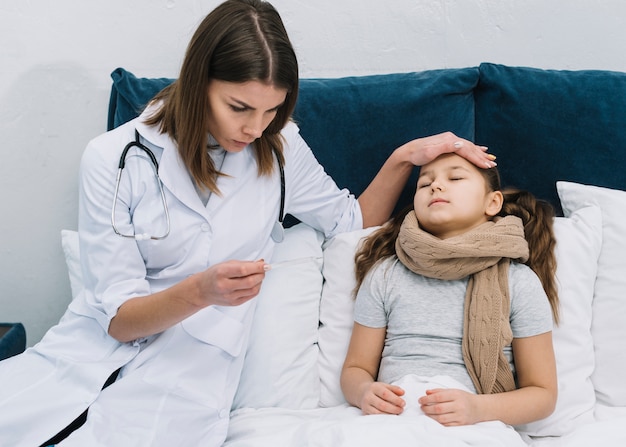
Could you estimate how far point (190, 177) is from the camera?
149 centimetres

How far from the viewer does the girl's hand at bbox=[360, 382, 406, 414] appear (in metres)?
1.41

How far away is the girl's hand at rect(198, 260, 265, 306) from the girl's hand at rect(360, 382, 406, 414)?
1.22ft

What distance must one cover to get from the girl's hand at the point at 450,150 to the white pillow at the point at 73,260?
93cm

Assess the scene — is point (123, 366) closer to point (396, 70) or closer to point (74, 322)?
point (74, 322)

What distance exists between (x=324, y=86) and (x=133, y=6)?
1.96 feet

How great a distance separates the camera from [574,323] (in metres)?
1.59

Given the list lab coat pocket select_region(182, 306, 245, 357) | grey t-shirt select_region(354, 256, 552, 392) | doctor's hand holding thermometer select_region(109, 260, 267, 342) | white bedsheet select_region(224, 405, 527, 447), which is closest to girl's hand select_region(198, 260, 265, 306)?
doctor's hand holding thermometer select_region(109, 260, 267, 342)

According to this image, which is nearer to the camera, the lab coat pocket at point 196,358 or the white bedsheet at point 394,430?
the white bedsheet at point 394,430

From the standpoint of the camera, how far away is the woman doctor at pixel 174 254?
134 centimetres

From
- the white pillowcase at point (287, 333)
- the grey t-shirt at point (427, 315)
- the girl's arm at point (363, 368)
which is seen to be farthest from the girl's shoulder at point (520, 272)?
the white pillowcase at point (287, 333)

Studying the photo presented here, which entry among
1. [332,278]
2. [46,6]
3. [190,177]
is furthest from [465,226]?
[46,6]

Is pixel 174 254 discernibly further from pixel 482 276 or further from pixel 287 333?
pixel 482 276

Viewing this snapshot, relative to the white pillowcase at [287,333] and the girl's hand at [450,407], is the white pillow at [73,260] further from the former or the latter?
the girl's hand at [450,407]

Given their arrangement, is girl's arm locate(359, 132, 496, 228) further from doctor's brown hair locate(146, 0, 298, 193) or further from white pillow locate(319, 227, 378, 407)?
doctor's brown hair locate(146, 0, 298, 193)
